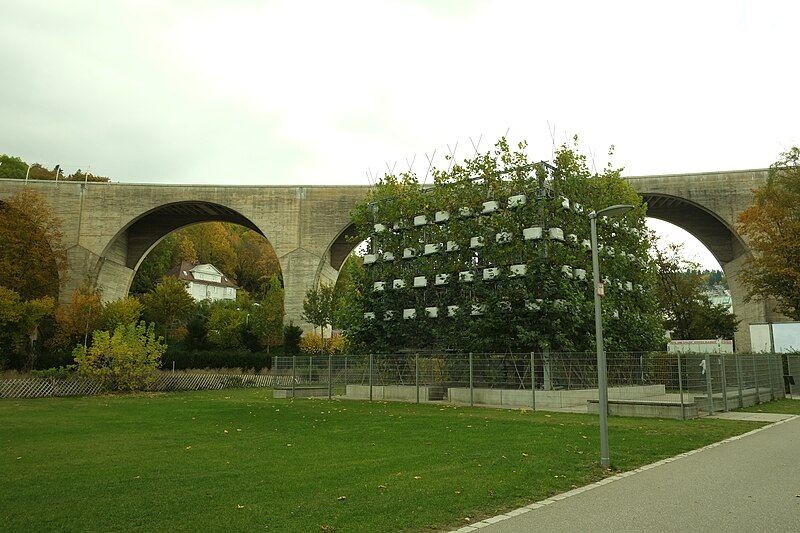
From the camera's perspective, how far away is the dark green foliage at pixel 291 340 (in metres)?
47.7

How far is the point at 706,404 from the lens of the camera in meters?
19.0

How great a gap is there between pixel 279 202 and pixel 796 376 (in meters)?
36.7

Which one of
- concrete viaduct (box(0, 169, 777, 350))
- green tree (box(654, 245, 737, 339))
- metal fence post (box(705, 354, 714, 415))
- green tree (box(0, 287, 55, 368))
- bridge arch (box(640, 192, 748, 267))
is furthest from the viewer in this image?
concrete viaduct (box(0, 169, 777, 350))

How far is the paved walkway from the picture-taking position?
6.39 m

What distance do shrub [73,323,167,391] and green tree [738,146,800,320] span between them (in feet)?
109

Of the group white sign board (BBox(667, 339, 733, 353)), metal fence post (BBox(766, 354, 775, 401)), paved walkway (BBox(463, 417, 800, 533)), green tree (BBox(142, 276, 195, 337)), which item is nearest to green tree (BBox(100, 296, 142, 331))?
green tree (BBox(142, 276, 195, 337))

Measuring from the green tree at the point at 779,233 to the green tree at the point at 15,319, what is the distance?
44574 mm

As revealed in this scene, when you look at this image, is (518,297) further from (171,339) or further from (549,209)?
(171,339)

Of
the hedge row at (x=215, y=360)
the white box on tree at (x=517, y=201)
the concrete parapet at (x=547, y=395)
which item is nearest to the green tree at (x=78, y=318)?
the hedge row at (x=215, y=360)

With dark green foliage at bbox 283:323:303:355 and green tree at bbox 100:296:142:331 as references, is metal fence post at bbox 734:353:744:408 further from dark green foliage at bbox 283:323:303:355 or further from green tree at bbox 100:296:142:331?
green tree at bbox 100:296:142:331

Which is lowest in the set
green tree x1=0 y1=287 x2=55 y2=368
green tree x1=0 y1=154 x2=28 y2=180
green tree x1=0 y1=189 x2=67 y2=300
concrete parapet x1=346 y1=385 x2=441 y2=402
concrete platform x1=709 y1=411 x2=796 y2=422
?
concrete platform x1=709 y1=411 x2=796 y2=422

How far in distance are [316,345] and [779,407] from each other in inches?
1328

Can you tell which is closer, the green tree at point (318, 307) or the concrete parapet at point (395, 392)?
the concrete parapet at point (395, 392)

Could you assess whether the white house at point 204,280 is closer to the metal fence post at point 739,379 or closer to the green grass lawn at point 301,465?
the green grass lawn at point 301,465
